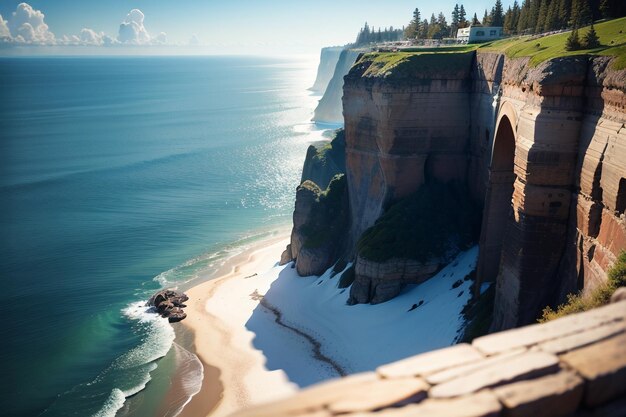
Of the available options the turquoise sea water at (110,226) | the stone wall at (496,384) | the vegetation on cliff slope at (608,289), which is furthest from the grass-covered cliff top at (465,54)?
the turquoise sea water at (110,226)

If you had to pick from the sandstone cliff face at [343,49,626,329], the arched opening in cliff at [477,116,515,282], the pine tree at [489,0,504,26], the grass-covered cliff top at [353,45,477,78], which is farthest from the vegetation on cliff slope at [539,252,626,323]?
the pine tree at [489,0,504,26]

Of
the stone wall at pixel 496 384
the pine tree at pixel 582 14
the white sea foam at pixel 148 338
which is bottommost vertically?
the white sea foam at pixel 148 338

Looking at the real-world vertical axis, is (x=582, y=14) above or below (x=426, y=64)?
above

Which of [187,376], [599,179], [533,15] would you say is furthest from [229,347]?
[533,15]

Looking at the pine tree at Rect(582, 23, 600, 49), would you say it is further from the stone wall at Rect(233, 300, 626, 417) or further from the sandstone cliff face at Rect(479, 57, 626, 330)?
the stone wall at Rect(233, 300, 626, 417)

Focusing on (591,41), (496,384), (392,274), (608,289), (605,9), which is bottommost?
(392,274)

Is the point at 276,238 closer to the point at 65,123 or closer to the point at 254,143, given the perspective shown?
the point at 254,143

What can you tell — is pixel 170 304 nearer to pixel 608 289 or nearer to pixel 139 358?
pixel 139 358

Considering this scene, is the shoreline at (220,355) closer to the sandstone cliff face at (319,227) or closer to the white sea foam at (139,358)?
the white sea foam at (139,358)
